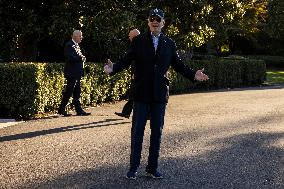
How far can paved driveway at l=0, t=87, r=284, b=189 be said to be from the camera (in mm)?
5668

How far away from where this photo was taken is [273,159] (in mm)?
7117

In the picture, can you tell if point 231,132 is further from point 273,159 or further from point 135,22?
point 135,22

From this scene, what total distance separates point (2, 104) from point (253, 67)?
19.8 m

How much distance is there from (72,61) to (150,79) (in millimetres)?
5992

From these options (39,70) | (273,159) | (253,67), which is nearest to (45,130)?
(39,70)

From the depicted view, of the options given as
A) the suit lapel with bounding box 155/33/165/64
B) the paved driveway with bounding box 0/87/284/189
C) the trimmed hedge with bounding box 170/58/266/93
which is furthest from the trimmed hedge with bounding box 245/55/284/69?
the suit lapel with bounding box 155/33/165/64

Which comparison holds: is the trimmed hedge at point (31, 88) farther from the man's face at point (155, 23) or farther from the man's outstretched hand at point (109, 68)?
the man's face at point (155, 23)

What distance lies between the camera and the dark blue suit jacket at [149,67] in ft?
18.7

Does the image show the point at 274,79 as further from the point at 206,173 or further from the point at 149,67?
the point at 149,67

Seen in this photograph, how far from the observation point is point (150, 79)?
5.69 m

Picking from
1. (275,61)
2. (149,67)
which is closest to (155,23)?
(149,67)

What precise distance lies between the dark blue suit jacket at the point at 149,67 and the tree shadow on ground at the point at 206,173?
3.04ft

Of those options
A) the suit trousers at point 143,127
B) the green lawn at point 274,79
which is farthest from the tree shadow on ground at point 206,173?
the green lawn at point 274,79

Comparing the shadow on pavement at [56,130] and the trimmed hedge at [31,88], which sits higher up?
the trimmed hedge at [31,88]
